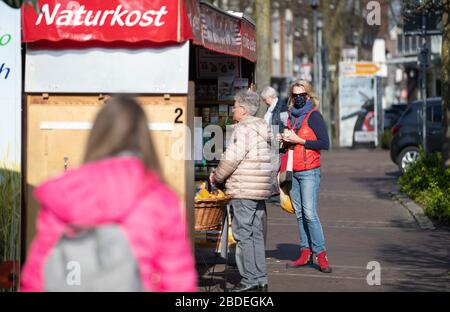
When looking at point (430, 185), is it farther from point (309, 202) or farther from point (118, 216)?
point (118, 216)

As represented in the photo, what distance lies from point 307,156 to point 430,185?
24.0ft

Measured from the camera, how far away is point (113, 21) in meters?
8.19

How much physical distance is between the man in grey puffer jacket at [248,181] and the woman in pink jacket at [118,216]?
496 cm

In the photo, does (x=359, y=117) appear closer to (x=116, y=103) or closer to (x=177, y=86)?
(x=177, y=86)

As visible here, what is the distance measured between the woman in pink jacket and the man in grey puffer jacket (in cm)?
496

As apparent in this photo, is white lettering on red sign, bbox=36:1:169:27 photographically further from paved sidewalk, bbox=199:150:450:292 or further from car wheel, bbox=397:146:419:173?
car wheel, bbox=397:146:419:173

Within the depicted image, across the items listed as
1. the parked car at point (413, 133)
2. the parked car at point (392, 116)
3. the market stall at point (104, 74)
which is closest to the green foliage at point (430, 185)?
the parked car at point (413, 133)

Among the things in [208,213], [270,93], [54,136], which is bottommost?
[208,213]

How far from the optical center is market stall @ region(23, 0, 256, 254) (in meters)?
8.19

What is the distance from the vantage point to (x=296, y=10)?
5328 centimetres

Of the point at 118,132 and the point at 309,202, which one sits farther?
the point at 309,202

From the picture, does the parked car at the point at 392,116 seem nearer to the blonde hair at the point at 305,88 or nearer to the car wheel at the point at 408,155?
the car wheel at the point at 408,155

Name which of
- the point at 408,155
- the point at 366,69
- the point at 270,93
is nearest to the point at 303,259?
the point at 270,93

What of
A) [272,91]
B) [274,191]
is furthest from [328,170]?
[274,191]
